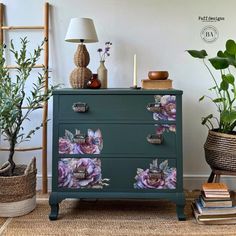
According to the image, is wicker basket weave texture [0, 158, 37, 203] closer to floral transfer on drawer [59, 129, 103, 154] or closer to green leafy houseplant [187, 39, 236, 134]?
floral transfer on drawer [59, 129, 103, 154]

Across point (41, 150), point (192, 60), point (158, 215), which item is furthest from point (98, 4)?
point (158, 215)

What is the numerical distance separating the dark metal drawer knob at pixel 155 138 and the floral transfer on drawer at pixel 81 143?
0.30m

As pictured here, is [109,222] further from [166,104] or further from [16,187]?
[166,104]

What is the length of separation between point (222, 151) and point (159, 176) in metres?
0.53

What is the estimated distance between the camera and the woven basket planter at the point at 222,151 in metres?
2.08

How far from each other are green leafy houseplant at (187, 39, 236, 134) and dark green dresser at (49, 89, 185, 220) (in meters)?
0.44

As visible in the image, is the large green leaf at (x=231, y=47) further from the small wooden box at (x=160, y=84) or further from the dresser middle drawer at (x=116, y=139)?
the dresser middle drawer at (x=116, y=139)

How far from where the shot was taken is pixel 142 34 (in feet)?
8.00

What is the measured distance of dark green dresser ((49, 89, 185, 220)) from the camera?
189 centimetres

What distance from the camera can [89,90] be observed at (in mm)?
1890

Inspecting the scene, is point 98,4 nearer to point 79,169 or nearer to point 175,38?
point 175,38

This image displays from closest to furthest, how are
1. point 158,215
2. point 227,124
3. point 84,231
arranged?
point 84,231 → point 158,215 → point 227,124

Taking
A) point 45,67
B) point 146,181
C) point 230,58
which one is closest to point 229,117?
point 230,58

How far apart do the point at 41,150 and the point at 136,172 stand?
3.16 feet
